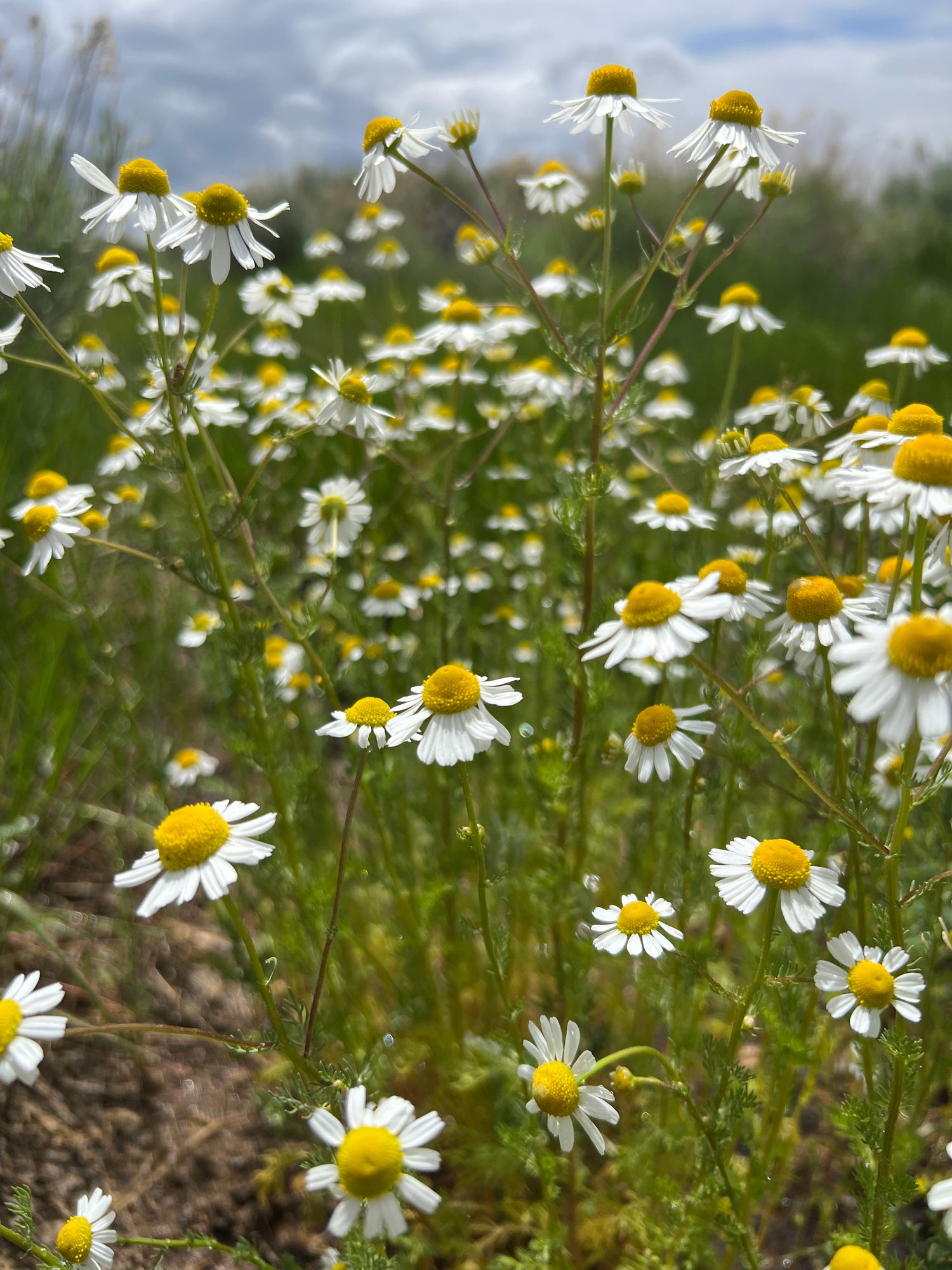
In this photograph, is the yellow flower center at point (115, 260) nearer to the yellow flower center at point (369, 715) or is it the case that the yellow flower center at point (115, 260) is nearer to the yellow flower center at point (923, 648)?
the yellow flower center at point (369, 715)

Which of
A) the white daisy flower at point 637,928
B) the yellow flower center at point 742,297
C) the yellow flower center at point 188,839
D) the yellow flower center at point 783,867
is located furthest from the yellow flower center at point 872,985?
the yellow flower center at point 742,297

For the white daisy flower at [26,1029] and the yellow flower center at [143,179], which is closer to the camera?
the white daisy flower at [26,1029]

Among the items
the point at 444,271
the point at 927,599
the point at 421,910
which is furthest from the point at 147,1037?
the point at 444,271

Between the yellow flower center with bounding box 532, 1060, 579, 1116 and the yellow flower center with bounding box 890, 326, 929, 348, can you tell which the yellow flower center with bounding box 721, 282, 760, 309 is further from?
the yellow flower center with bounding box 532, 1060, 579, 1116

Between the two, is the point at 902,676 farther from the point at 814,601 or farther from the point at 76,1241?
the point at 76,1241

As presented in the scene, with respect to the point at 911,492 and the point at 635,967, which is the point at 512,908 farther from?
the point at 911,492

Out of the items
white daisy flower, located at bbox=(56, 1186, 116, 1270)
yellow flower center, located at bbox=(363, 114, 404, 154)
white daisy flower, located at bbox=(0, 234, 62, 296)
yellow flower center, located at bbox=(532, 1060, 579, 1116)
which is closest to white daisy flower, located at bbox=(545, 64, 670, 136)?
yellow flower center, located at bbox=(363, 114, 404, 154)
